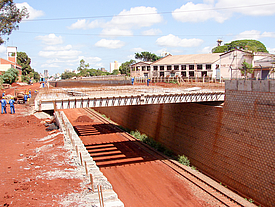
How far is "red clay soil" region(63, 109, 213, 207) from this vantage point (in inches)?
624

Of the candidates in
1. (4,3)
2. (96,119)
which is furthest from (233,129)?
(4,3)

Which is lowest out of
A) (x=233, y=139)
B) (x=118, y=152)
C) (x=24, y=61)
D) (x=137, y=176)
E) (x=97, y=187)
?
(x=137, y=176)

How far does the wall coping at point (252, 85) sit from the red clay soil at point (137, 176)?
356 inches

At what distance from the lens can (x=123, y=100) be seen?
2041 centimetres

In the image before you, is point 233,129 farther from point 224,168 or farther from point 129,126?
point 129,126

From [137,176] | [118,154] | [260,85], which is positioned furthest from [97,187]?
[118,154]

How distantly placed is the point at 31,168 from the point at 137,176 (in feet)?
33.6

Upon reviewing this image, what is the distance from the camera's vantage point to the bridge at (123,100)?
699 inches

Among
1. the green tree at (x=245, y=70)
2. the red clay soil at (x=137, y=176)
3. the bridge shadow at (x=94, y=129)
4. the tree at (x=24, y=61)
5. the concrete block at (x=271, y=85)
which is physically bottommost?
the red clay soil at (x=137, y=176)

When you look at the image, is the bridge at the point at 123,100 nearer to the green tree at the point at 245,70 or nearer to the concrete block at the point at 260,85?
the concrete block at the point at 260,85

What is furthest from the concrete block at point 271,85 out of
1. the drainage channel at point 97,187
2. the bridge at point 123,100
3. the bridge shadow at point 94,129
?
the bridge shadow at point 94,129

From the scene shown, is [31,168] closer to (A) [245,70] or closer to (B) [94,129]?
(B) [94,129]

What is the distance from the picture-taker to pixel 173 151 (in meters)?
25.5

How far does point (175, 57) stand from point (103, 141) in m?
36.1
